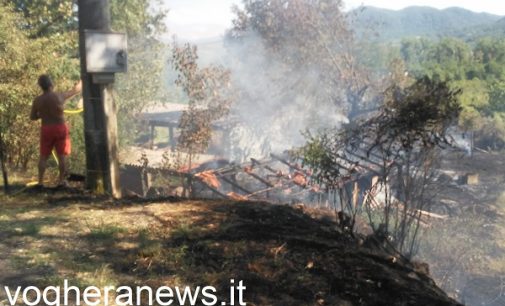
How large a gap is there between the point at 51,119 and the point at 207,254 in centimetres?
372

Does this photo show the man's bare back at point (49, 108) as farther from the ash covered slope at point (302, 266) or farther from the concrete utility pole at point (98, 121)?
the ash covered slope at point (302, 266)

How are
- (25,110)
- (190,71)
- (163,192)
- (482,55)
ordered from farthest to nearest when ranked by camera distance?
(482,55) → (190,71) → (163,192) → (25,110)

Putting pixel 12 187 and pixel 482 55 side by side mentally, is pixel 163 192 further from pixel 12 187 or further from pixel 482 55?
pixel 482 55

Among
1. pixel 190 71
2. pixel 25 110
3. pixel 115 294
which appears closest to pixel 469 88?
pixel 190 71

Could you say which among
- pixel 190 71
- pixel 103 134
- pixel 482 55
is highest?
pixel 482 55

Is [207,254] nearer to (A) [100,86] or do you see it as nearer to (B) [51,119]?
(A) [100,86]

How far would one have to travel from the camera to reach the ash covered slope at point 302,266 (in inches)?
133

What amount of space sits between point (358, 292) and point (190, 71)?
1618 centimetres

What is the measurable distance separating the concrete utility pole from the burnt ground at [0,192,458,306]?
88 cm

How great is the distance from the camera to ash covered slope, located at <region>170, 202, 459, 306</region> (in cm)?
339

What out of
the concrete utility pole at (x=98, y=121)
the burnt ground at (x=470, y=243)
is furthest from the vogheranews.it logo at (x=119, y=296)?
the burnt ground at (x=470, y=243)

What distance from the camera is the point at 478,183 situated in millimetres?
18797

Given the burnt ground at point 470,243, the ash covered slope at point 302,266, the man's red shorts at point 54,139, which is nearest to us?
the ash covered slope at point 302,266

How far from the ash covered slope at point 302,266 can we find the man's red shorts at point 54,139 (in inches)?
110
